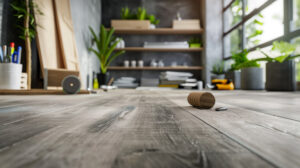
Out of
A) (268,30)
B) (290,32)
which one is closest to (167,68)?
(268,30)

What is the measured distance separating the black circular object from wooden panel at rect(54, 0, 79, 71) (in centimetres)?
78

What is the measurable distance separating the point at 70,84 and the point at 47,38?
2.63 ft

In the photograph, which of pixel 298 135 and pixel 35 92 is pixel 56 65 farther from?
pixel 298 135

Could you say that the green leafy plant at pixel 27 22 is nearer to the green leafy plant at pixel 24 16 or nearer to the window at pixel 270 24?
the green leafy plant at pixel 24 16

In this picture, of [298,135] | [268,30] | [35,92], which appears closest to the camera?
[298,135]

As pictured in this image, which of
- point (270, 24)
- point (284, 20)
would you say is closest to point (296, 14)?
point (284, 20)

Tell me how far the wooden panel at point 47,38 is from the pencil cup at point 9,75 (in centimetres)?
35

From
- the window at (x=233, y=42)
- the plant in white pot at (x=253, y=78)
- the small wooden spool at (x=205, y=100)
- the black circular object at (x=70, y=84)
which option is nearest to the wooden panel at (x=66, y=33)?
the black circular object at (x=70, y=84)

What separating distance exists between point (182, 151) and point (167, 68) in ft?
10.5

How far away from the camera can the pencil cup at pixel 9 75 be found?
1114 millimetres

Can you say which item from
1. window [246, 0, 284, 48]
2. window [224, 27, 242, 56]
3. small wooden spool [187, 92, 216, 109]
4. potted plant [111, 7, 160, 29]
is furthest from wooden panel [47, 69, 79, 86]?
window [224, 27, 242, 56]

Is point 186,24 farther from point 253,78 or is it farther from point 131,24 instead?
point 253,78

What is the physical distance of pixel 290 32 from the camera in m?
1.79

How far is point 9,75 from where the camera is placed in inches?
44.6
